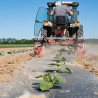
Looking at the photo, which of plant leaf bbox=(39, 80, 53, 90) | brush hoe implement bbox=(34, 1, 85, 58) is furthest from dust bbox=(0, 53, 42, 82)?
brush hoe implement bbox=(34, 1, 85, 58)

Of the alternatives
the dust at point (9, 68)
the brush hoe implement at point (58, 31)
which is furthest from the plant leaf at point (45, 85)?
the brush hoe implement at point (58, 31)

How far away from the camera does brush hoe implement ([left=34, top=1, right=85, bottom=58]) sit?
1061 centimetres

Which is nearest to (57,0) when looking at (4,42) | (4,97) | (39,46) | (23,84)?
(39,46)

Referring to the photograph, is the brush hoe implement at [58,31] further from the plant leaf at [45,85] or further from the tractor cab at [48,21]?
the plant leaf at [45,85]

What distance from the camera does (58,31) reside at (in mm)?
11984

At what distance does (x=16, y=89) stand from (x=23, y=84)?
37cm

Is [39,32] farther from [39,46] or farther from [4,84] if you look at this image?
[4,84]

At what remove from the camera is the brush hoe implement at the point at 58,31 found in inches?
418

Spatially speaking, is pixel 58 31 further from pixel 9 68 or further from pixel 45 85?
pixel 45 85

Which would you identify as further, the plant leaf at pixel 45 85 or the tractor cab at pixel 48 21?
the tractor cab at pixel 48 21

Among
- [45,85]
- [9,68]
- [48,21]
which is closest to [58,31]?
[48,21]

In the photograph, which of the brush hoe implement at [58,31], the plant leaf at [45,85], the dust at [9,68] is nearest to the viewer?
the plant leaf at [45,85]

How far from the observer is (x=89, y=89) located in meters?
3.35

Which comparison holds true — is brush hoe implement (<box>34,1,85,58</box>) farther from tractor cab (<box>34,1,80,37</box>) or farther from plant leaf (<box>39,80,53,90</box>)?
plant leaf (<box>39,80,53,90</box>)
